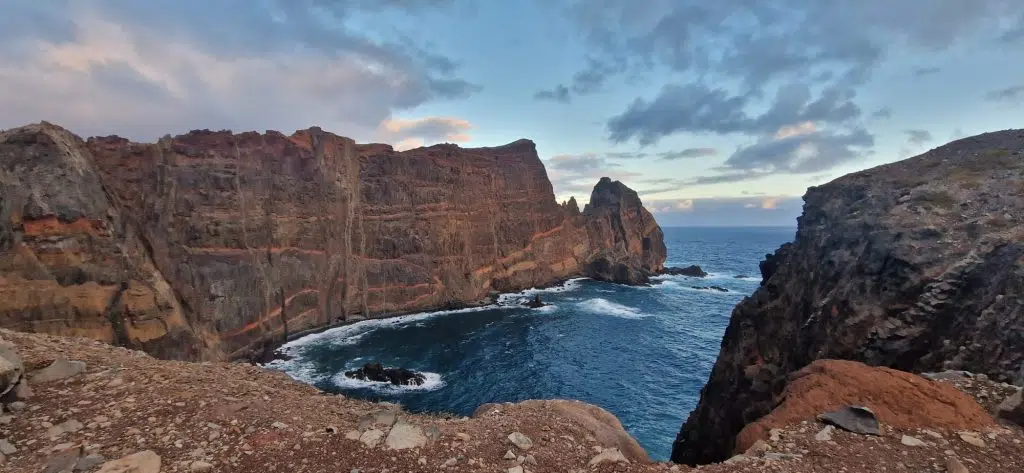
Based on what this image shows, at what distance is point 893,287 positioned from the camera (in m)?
15.0

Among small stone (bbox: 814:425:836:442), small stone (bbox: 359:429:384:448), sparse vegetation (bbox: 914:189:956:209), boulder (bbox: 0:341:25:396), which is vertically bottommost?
small stone (bbox: 814:425:836:442)

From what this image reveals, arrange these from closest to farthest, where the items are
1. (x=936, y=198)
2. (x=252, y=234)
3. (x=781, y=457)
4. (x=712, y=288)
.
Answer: (x=781, y=457), (x=936, y=198), (x=252, y=234), (x=712, y=288)

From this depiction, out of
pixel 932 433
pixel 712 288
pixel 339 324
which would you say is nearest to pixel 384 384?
pixel 339 324

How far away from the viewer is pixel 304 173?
62719mm

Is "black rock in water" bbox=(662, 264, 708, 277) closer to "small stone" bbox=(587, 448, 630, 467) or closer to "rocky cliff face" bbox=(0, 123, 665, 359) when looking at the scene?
"rocky cliff face" bbox=(0, 123, 665, 359)

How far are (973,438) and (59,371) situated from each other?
1612 centimetres

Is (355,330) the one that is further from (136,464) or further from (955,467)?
(955,467)

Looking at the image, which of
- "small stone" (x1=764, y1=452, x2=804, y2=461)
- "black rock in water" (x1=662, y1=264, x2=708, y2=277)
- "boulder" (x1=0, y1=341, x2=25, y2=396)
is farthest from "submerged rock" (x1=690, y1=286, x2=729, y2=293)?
"boulder" (x1=0, y1=341, x2=25, y2=396)

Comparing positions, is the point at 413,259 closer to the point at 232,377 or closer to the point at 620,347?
the point at 620,347

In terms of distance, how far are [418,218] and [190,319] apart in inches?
1557

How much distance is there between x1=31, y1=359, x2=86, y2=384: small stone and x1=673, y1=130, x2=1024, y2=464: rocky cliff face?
17.1m

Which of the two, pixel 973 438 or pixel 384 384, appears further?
pixel 384 384

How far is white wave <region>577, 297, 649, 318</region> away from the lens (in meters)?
67.4

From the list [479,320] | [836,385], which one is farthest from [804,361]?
[479,320]
